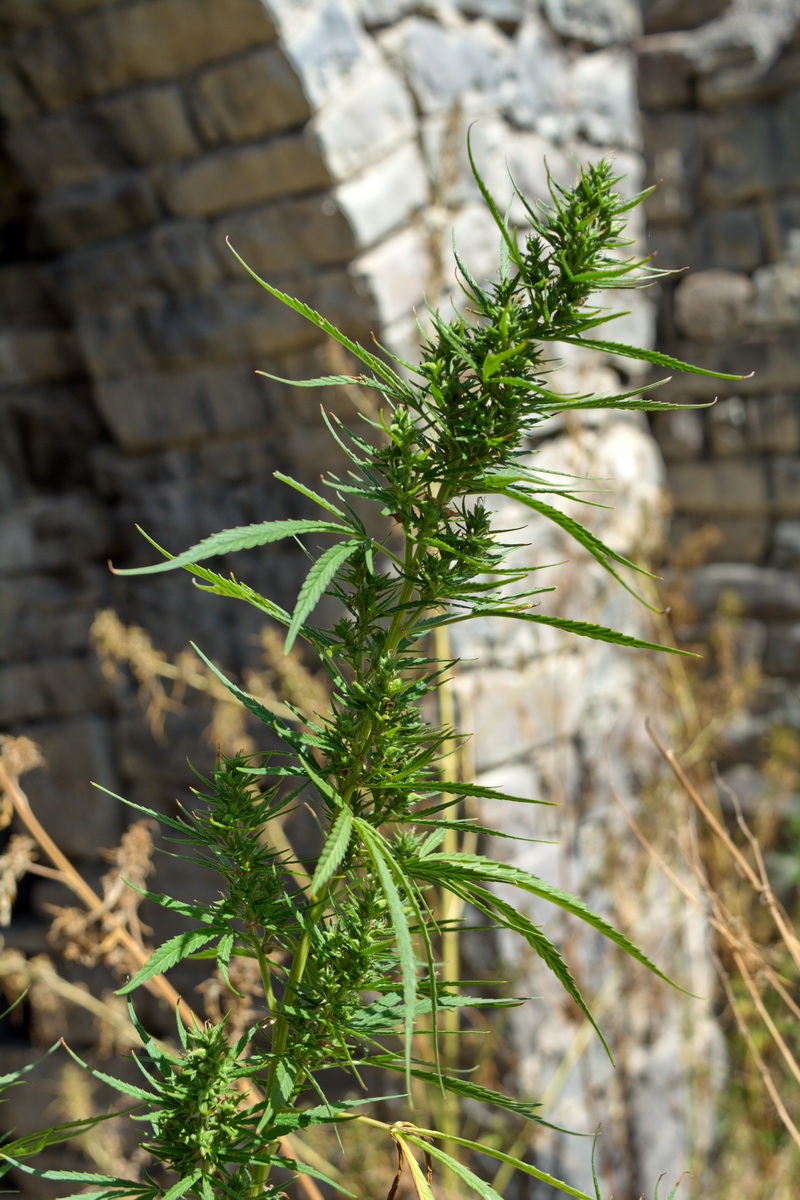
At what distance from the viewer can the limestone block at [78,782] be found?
249 cm

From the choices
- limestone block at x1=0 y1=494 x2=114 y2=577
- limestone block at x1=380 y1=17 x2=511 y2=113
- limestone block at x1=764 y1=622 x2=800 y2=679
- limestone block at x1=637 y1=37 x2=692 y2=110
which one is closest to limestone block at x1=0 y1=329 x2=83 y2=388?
limestone block at x1=0 y1=494 x2=114 y2=577

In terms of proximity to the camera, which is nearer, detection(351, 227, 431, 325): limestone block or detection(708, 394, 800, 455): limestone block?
detection(351, 227, 431, 325): limestone block

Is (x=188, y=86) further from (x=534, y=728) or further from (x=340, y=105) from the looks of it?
(x=534, y=728)

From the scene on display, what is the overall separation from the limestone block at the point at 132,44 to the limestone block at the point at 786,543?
1.98 meters

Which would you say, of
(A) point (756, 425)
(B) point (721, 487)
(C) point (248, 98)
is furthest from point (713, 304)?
(C) point (248, 98)

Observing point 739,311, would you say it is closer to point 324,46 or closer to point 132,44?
point 324,46

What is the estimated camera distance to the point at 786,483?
298 centimetres

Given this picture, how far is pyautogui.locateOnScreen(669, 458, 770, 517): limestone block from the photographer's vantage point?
303 cm

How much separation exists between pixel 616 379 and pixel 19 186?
1534 mm

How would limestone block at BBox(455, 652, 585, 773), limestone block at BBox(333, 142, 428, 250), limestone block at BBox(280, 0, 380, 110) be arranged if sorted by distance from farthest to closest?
1. limestone block at BBox(455, 652, 585, 773)
2. limestone block at BBox(333, 142, 428, 250)
3. limestone block at BBox(280, 0, 380, 110)

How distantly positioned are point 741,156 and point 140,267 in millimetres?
1714

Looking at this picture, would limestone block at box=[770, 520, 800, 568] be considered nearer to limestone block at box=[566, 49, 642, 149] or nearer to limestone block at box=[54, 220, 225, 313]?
limestone block at box=[566, 49, 642, 149]

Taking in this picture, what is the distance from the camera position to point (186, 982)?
2.39 metres

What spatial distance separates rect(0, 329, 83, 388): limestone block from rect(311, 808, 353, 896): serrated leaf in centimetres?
220
